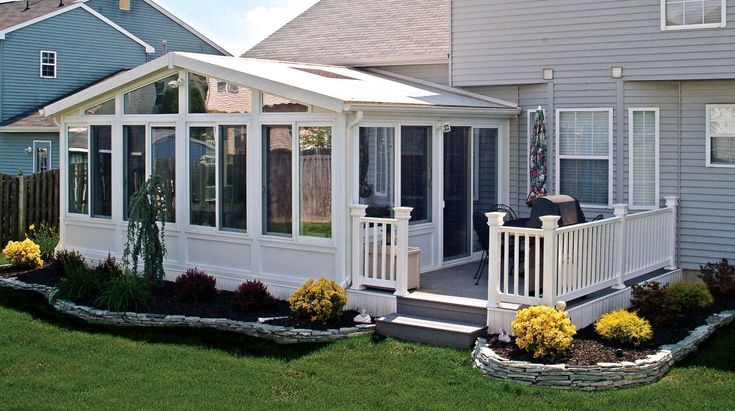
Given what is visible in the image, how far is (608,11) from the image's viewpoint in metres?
13.4

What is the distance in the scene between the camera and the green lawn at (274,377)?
8.55 meters

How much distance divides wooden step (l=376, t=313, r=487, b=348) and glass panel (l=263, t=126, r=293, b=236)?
2163 millimetres

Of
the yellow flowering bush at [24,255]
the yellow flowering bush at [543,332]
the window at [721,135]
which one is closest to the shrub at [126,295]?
the yellow flowering bush at [24,255]

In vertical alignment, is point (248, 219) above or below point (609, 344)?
above

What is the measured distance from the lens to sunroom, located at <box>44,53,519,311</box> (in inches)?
457

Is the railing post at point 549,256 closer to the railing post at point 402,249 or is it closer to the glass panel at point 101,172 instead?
the railing post at point 402,249

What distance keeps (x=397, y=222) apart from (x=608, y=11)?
4.80 m

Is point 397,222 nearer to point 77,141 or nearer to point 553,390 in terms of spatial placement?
point 553,390

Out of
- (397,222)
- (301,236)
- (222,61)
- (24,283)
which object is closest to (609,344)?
(397,222)

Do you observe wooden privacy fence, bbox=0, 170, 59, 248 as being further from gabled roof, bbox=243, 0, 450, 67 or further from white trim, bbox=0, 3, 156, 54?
white trim, bbox=0, 3, 156, 54

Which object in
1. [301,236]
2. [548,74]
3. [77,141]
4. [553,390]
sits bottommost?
[553,390]

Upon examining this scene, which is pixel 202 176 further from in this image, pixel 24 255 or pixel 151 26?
pixel 151 26

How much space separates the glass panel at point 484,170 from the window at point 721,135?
9.93 ft

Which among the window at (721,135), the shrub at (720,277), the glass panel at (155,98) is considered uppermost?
the glass panel at (155,98)
